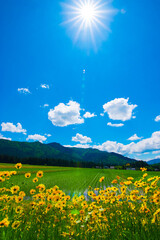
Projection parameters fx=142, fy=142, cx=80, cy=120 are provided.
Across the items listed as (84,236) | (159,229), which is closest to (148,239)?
(159,229)

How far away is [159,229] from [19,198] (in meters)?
3.76

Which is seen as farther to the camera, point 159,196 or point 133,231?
point 159,196

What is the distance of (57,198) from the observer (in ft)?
13.5

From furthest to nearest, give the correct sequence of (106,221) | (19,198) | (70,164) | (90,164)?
(90,164), (70,164), (19,198), (106,221)

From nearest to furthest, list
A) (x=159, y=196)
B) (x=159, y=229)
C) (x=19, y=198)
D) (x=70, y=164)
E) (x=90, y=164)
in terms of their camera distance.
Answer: (x=159, y=229) → (x=159, y=196) → (x=19, y=198) → (x=70, y=164) → (x=90, y=164)

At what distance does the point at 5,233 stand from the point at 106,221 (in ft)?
8.34

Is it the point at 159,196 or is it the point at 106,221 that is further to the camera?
the point at 106,221

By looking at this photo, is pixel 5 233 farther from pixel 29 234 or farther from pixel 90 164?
pixel 90 164

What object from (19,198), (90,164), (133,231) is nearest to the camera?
(133,231)

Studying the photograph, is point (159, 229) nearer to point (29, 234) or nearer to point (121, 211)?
point (121, 211)

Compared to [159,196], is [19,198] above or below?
below

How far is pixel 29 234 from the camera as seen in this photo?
3.12m

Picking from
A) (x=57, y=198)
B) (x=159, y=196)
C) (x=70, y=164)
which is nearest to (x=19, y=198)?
(x=57, y=198)

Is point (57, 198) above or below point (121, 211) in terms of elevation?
above
